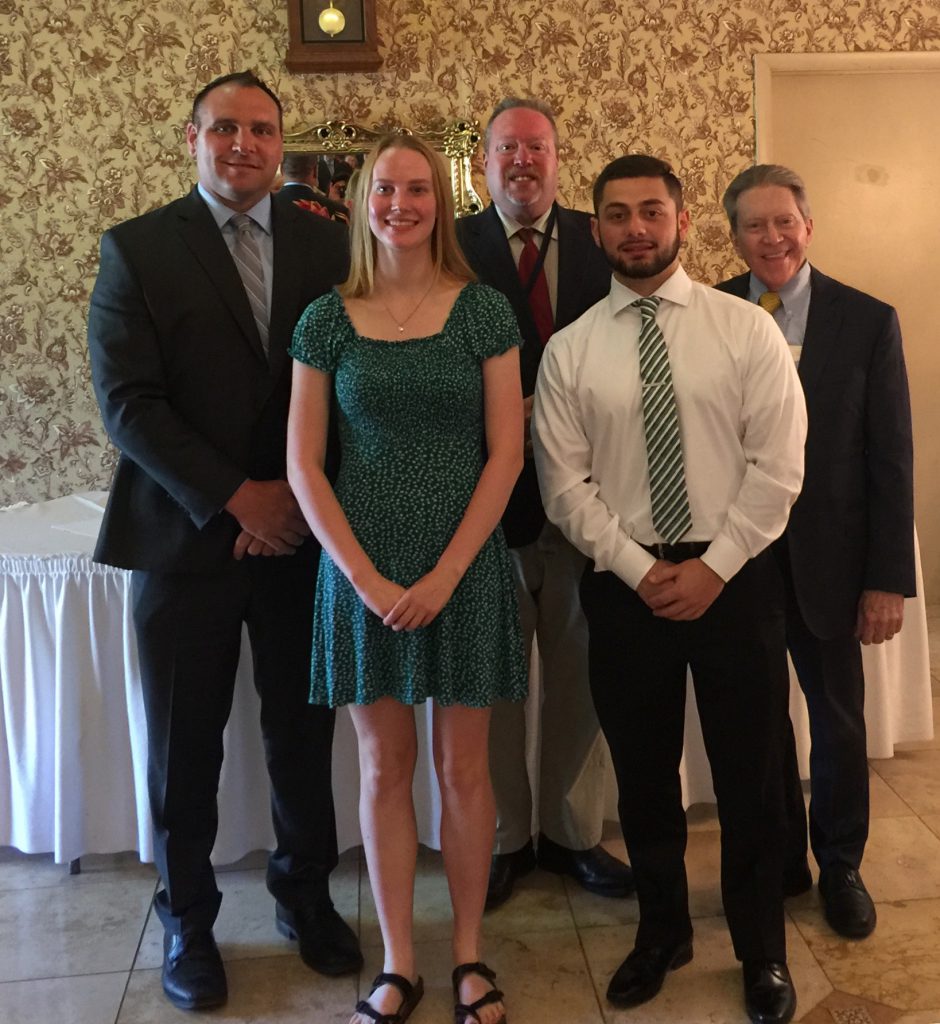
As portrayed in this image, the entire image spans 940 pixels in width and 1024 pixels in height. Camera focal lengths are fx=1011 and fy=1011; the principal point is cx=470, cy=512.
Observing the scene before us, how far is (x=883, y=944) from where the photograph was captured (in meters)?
1.94

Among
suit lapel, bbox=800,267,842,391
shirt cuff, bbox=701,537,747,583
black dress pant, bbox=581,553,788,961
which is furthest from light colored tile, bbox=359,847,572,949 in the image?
suit lapel, bbox=800,267,842,391

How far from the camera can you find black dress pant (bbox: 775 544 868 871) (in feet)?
6.36

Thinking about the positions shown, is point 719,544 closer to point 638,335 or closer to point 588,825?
point 638,335

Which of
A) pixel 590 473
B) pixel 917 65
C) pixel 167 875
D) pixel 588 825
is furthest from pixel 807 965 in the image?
pixel 917 65

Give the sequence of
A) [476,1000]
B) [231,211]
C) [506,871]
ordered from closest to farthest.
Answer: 1. [476,1000]
2. [231,211]
3. [506,871]

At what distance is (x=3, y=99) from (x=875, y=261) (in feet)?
11.1

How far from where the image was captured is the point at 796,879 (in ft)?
6.87

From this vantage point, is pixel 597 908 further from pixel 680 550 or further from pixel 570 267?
pixel 570 267

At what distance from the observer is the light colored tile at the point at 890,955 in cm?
179

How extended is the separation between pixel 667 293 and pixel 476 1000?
1.25m

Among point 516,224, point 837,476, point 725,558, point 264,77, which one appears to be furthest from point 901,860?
point 264,77

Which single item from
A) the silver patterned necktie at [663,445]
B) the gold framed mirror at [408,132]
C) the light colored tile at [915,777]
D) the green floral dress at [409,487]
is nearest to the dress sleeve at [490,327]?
the green floral dress at [409,487]

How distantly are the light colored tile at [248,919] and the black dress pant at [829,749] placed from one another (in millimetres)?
950

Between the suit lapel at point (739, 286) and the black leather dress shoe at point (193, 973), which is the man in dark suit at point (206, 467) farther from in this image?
the suit lapel at point (739, 286)
